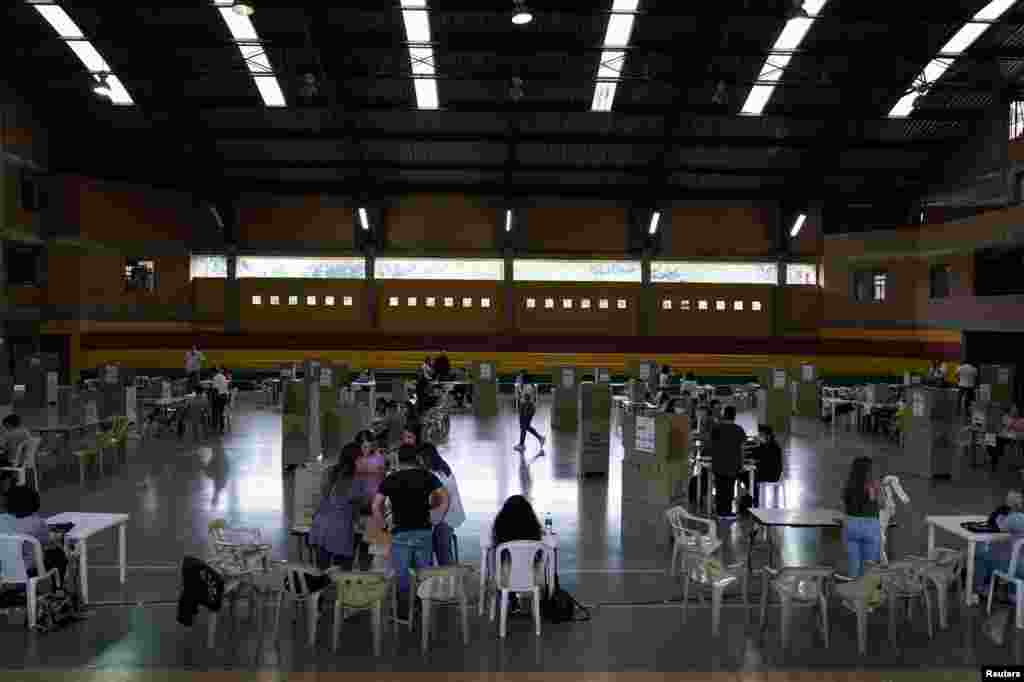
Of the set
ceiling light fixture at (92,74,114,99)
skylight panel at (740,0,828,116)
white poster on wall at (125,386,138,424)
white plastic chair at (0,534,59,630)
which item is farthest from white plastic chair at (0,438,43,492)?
skylight panel at (740,0,828,116)

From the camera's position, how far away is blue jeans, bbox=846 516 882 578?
809cm

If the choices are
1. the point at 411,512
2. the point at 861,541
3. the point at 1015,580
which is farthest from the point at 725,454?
the point at 411,512

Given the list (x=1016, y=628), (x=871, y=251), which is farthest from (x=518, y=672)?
(x=871, y=251)

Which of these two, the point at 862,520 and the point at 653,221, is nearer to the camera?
the point at 862,520

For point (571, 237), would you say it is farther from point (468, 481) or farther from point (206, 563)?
point (206, 563)

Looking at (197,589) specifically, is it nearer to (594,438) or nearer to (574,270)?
(594,438)

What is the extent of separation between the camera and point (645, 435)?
11.0 meters

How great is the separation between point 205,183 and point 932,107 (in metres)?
23.9

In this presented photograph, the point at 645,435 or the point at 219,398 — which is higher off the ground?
the point at 645,435

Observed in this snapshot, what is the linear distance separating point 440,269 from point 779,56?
1456 centimetres

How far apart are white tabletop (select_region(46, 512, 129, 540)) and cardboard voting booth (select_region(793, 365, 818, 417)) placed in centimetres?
2061

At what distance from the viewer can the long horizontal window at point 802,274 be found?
33.7 m

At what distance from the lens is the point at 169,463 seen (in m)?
16.3

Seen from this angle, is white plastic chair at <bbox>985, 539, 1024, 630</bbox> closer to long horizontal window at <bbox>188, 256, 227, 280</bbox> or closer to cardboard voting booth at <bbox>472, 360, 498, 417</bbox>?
cardboard voting booth at <bbox>472, 360, 498, 417</bbox>
